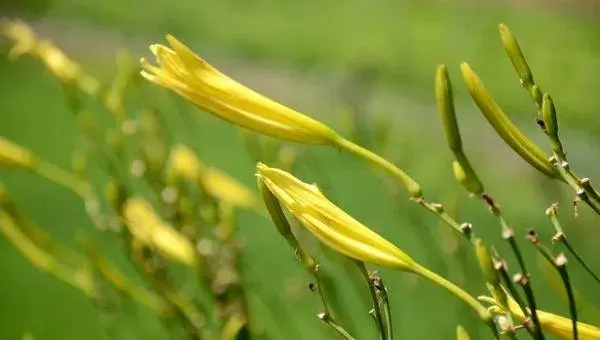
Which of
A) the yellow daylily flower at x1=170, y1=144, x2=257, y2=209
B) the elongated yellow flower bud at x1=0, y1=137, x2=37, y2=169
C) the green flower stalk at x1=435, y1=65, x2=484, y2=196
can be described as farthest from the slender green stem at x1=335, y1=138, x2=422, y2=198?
the elongated yellow flower bud at x1=0, y1=137, x2=37, y2=169

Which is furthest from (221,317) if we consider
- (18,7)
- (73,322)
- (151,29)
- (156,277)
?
(18,7)

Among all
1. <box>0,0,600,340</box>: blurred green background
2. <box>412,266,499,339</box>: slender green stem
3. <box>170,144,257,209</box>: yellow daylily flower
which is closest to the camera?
<box>412,266,499,339</box>: slender green stem

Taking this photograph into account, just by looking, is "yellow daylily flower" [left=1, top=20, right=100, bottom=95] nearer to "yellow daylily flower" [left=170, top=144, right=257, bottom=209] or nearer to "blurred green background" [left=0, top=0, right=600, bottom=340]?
"yellow daylily flower" [left=170, top=144, right=257, bottom=209]

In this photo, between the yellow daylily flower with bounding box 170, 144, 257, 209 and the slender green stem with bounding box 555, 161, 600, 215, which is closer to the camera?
the slender green stem with bounding box 555, 161, 600, 215

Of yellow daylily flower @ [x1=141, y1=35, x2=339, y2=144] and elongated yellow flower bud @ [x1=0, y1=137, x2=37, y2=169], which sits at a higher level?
yellow daylily flower @ [x1=141, y1=35, x2=339, y2=144]

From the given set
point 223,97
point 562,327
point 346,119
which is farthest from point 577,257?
point 346,119

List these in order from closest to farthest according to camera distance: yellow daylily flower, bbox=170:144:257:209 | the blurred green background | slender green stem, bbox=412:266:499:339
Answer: slender green stem, bbox=412:266:499:339 < yellow daylily flower, bbox=170:144:257:209 < the blurred green background
